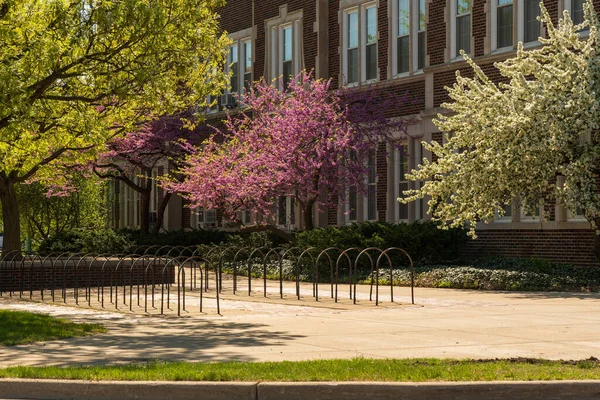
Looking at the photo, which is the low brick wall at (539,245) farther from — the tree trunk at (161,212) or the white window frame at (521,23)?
the tree trunk at (161,212)

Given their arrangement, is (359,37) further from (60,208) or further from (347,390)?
(347,390)

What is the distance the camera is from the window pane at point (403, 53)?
3056 cm

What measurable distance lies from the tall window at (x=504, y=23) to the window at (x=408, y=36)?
2.76 m

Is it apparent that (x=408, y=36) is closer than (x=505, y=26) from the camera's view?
No

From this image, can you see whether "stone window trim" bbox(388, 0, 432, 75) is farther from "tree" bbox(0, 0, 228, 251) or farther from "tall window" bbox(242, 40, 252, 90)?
"tree" bbox(0, 0, 228, 251)

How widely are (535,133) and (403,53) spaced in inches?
402

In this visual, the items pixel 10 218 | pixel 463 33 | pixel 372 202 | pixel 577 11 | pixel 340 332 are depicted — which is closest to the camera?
pixel 340 332

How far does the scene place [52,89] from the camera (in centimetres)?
1825

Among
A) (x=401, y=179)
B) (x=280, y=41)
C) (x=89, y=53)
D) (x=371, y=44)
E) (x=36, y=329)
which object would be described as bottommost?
(x=36, y=329)

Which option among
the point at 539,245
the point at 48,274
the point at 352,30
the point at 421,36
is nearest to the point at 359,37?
the point at 352,30

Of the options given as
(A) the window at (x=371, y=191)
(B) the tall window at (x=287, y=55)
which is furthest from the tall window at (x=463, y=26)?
(B) the tall window at (x=287, y=55)

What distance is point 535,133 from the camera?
21062mm

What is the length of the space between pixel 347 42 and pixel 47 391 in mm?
24898

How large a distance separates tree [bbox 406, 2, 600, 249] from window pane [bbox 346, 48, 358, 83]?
9811 mm
